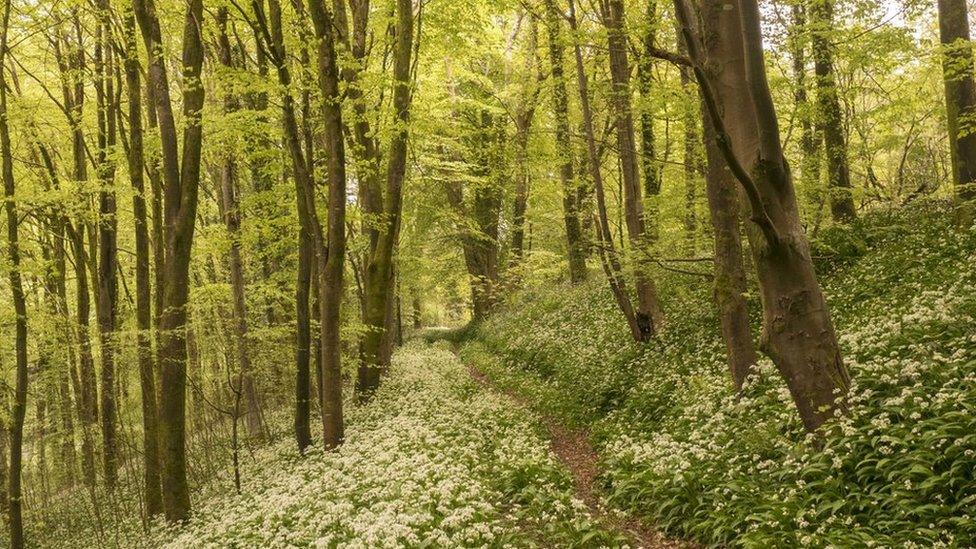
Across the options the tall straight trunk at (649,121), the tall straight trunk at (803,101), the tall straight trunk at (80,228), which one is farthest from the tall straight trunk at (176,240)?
the tall straight trunk at (803,101)

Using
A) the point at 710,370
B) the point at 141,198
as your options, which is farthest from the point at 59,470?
the point at 710,370

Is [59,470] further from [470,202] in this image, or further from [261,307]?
[470,202]

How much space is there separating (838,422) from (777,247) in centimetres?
194

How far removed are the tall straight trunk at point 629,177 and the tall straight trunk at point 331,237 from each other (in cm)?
573

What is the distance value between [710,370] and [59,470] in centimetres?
2572

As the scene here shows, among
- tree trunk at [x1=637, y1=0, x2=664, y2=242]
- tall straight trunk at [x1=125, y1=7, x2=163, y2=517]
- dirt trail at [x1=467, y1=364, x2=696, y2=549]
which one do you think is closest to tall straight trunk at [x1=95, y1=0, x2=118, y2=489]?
tall straight trunk at [x1=125, y1=7, x2=163, y2=517]

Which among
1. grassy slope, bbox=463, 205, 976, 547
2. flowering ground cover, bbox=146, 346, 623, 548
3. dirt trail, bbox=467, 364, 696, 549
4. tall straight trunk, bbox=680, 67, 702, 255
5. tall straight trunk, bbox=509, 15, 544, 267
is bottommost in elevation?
dirt trail, bbox=467, 364, 696, 549

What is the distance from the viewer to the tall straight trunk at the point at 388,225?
1515 centimetres

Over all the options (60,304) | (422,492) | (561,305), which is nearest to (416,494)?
(422,492)

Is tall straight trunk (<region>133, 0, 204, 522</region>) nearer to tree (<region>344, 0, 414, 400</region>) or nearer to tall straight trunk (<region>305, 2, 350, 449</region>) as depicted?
A: tall straight trunk (<region>305, 2, 350, 449</region>)

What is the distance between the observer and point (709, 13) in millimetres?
6824

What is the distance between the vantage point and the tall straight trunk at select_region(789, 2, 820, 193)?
1315 centimetres

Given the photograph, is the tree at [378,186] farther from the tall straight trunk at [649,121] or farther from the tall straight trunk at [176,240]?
the tall straight trunk at [649,121]

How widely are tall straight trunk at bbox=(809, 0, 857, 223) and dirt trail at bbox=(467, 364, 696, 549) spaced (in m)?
7.28
